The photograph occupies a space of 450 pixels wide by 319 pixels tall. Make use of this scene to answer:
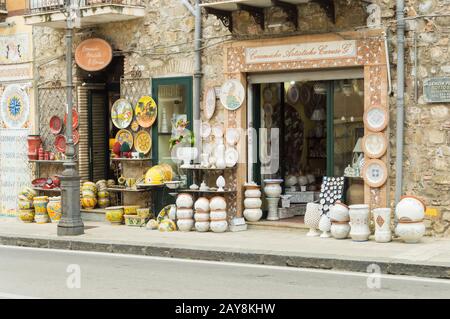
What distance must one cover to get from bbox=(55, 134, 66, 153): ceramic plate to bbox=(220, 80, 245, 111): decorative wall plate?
4.25 m

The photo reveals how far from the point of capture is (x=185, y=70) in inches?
635

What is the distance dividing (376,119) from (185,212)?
393 centimetres

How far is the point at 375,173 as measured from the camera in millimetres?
13719

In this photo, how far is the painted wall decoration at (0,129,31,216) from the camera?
61.4 feet

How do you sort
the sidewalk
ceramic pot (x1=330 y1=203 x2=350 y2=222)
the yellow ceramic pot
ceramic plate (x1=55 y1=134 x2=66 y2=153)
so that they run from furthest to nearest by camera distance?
ceramic plate (x1=55 y1=134 x2=66 y2=153) < the yellow ceramic pot < ceramic pot (x1=330 y1=203 x2=350 y2=222) < the sidewalk

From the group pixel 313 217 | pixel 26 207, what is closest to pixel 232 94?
pixel 313 217

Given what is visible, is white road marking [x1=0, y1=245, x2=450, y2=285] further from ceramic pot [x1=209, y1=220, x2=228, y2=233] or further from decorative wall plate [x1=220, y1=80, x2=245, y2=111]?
decorative wall plate [x1=220, y1=80, x2=245, y2=111]

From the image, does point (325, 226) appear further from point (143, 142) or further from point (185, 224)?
point (143, 142)

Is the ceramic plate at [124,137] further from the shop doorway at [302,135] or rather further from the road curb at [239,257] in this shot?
the road curb at [239,257]

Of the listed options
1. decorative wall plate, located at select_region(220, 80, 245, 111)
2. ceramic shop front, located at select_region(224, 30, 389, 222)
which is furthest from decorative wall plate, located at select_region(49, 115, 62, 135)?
ceramic shop front, located at select_region(224, 30, 389, 222)

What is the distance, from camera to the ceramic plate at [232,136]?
15.4 meters

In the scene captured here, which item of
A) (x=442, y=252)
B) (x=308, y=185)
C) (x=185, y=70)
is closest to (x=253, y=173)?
(x=308, y=185)

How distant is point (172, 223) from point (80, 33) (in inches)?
203

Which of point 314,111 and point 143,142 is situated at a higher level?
point 314,111
